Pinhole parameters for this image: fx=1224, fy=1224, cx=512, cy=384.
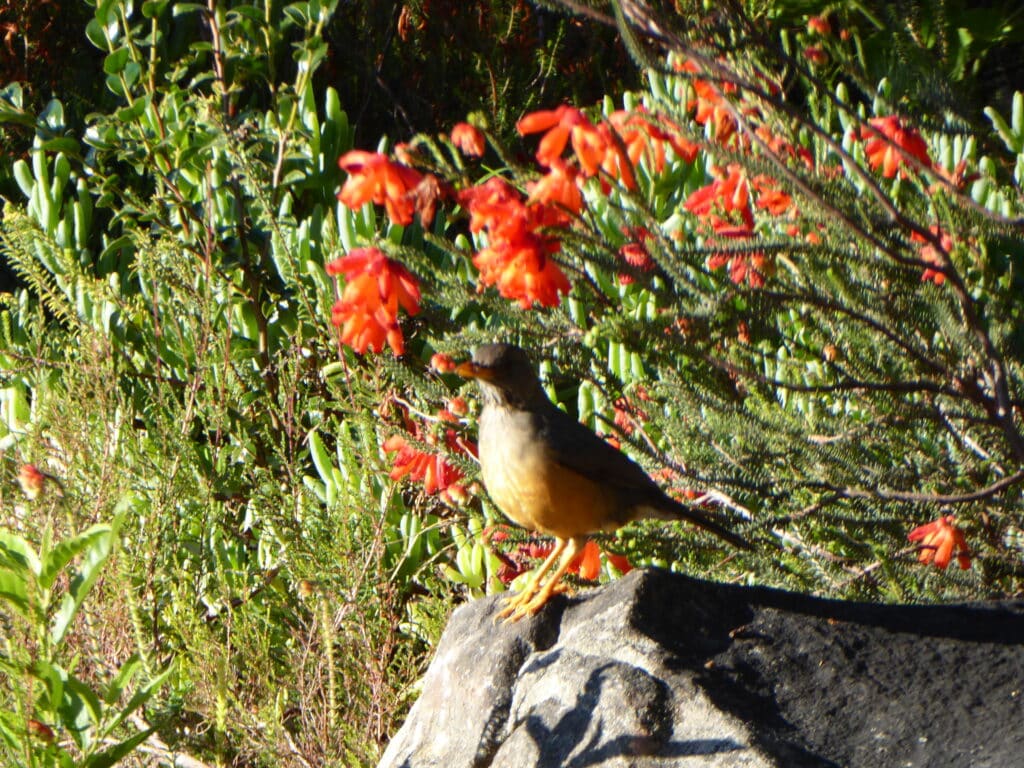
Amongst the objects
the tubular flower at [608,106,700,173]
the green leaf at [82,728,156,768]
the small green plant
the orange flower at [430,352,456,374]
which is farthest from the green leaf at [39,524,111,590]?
the tubular flower at [608,106,700,173]

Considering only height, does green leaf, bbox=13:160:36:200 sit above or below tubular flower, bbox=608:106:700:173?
above

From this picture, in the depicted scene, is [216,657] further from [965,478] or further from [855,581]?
[965,478]

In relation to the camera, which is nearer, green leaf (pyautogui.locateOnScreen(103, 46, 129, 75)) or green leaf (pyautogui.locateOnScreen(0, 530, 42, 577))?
green leaf (pyautogui.locateOnScreen(0, 530, 42, 577))

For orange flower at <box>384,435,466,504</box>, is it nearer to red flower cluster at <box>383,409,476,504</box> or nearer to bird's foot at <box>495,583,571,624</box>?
red flower cluster at <box>383,409,476,504</box>

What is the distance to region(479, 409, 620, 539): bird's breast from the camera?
2.90 metres

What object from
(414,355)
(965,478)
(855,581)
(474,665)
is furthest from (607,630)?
(414,355)

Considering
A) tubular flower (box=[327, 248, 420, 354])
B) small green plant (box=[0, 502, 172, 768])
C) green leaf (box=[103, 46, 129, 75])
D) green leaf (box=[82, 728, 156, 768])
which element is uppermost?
green leaf (box=[103, 46, 129, 75])

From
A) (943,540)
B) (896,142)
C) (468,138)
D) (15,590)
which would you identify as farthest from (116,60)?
(943,540)

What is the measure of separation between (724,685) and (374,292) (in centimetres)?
116

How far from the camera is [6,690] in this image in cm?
330

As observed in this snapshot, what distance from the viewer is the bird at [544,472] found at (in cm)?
290

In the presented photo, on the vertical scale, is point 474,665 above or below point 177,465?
below

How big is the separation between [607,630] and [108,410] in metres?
1.92

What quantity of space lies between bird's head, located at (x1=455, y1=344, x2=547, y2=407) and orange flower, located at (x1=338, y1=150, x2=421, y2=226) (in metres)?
0.40
